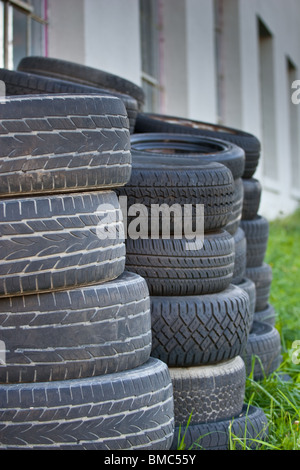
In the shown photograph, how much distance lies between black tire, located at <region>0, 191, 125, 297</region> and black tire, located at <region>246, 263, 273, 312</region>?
5.76 feet

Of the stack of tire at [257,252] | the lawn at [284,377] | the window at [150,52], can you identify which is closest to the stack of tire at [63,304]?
the lawn at [284,377]

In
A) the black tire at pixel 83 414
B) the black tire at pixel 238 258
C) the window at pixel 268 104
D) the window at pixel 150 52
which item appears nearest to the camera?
the black tire at pixel 83 414

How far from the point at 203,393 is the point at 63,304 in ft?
2.34

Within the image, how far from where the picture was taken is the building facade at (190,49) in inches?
199

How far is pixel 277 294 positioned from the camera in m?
5.21

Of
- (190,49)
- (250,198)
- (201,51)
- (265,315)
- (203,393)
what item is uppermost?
(201,51)

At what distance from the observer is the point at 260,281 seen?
3.53 m

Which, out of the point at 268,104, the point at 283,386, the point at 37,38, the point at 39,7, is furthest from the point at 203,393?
the point at 268,104

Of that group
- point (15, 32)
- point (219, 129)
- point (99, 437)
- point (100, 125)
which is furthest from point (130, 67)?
point (99, 437)

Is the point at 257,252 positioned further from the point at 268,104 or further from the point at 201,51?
the point at 268,104

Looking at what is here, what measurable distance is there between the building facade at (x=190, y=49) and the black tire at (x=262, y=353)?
2531 mm

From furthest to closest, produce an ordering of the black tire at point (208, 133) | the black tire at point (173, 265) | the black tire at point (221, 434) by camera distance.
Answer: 1. the black tire at point (208, 133)
2. the black tire at point (173, 265)
3. the black tire at point (221, 434)

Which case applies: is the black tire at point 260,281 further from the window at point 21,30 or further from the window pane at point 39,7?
the window pane at point 39,7
